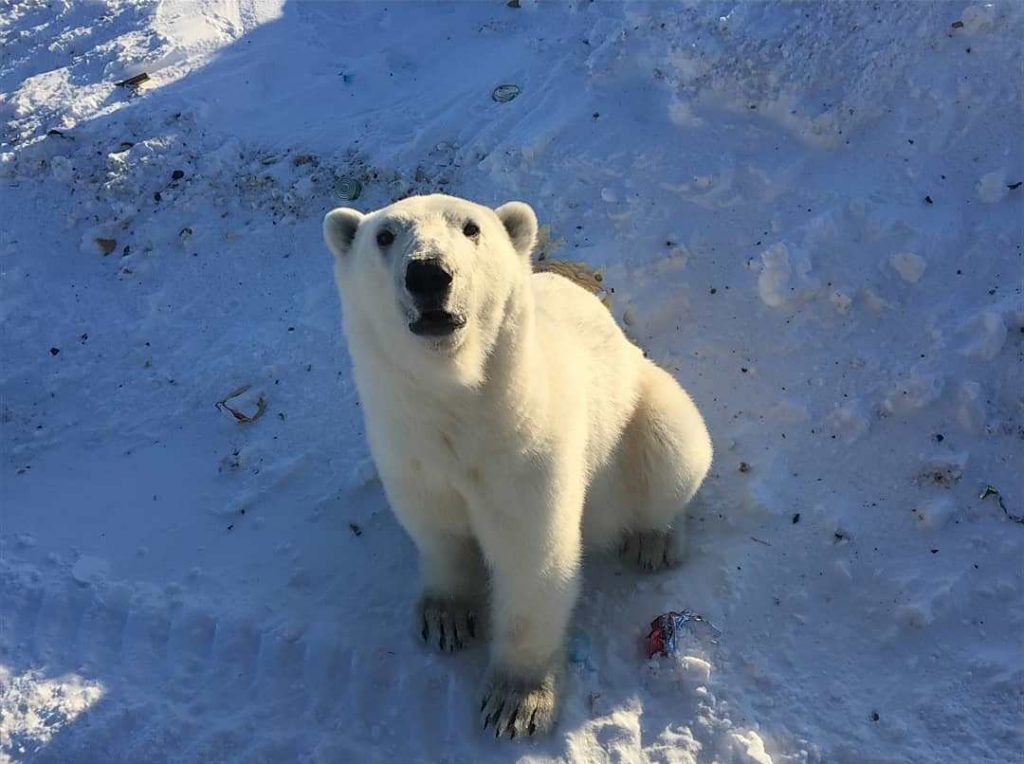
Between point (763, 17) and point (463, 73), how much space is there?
2083 mm

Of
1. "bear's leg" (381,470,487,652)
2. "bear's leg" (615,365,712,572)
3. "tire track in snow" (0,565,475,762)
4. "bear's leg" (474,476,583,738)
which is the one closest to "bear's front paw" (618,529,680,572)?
"bear's leg" (615,365,712,572)

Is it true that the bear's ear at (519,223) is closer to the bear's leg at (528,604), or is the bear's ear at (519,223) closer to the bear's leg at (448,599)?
the bear's leg at (528,604)

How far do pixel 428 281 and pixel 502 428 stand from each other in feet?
2.25

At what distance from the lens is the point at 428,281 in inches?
96.0

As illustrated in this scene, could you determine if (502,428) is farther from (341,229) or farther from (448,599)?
(448,599)

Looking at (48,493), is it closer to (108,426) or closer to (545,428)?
(108,426)

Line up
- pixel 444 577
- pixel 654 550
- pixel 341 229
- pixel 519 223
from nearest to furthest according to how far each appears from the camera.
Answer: pixel 341 229, pixel 519 223, pixel 444 577, pixel 654 550

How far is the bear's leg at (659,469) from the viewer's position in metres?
3.84

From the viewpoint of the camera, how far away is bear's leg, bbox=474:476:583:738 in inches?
124

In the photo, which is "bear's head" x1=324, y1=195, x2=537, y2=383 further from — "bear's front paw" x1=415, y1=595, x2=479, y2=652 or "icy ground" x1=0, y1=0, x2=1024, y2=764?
"icy ground" x1=0, y1=0, x2=1024, y2=764

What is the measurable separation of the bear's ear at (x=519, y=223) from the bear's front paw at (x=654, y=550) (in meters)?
1.56

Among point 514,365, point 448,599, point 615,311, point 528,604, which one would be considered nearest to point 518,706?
point 528,604

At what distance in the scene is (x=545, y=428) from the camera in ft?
9.88

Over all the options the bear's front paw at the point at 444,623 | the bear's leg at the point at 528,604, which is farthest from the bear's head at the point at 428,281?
the bear's front paw at the point at 444,623
